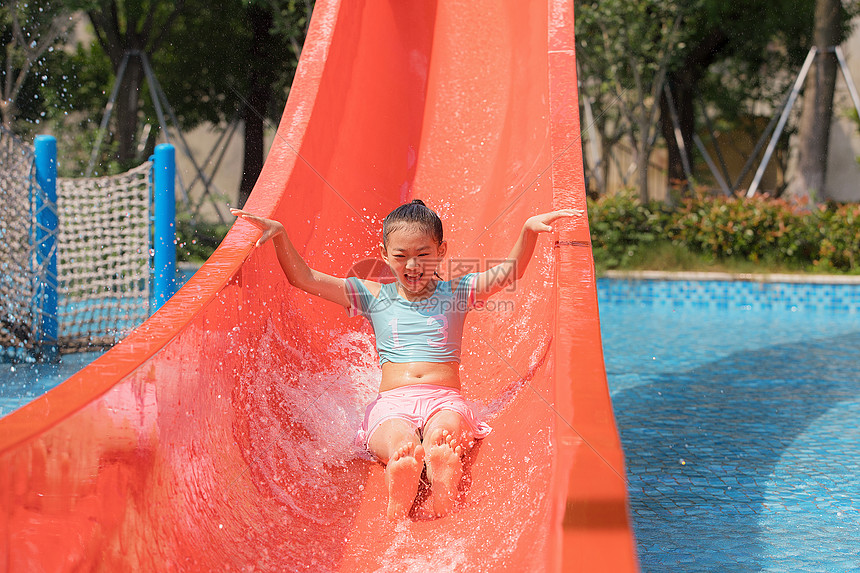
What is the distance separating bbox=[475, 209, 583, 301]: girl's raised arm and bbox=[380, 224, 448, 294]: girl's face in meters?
0.17

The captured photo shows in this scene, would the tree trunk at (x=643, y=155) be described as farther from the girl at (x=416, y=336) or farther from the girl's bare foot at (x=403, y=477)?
the girl's bare foot at (x=403, y=477)

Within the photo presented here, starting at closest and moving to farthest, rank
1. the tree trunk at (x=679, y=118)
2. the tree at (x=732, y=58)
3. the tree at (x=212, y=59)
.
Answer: the tree at (x=212, y=59) → the tree at (x=732, y=58) → the tree trunk at (x=679, y=118)

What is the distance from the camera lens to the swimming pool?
2248mm

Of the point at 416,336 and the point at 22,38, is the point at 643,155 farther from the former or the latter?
the point at 416,336

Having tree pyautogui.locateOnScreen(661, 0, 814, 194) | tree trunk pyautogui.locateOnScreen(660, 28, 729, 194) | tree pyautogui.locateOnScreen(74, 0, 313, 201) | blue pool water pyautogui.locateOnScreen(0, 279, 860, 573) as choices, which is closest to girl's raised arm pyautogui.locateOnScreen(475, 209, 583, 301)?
blue pool water pyautogui.locateOnScreen(0, 279, 860, 573)

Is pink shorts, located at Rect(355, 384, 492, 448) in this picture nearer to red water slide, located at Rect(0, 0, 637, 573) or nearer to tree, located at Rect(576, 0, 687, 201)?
red water slide, located at Rect(0, 0, 637, 573)

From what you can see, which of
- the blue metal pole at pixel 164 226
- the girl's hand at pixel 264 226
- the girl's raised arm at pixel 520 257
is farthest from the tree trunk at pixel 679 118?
the girl's hand at pixel 264 226

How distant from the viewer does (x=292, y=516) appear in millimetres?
1992

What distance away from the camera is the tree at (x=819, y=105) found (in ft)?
A: 28.7

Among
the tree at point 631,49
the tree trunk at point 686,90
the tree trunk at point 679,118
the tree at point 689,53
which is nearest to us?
the tree at point 631,49

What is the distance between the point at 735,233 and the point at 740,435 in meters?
4.79

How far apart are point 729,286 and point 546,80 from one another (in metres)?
4.40

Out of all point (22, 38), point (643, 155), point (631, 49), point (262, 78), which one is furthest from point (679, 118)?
point (22, 38)

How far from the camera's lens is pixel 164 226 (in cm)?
409
